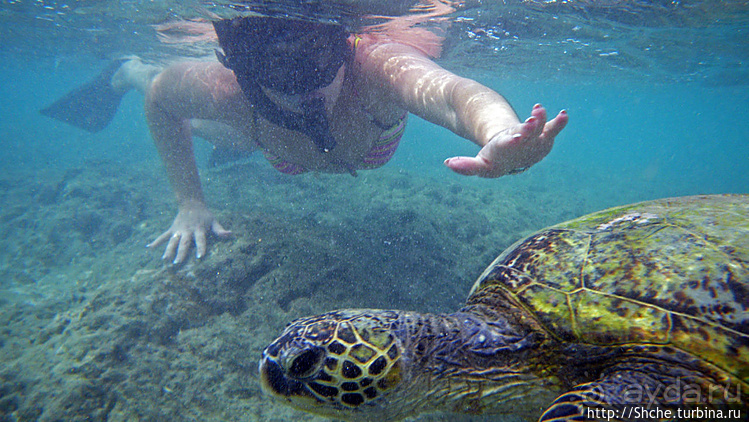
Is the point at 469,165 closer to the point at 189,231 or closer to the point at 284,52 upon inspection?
the point at 284,52

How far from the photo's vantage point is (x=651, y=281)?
4.59 ft

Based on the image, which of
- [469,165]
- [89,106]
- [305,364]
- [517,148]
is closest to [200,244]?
[305,364]

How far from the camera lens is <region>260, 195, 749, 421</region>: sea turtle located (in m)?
1.20

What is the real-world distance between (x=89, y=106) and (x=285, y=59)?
10630 mm

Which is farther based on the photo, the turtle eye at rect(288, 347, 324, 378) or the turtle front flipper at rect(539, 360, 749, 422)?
the turtle eye at rect(288, 347, 324, 378)

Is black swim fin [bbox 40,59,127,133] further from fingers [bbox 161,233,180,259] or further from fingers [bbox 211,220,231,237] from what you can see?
fingers [bbox 211,220,231,237]

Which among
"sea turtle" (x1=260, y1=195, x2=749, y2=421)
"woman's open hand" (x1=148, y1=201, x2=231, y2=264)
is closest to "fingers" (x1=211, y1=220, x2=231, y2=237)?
"woman's open hand" (x1=148, y1=201, x2=231, y2=264)

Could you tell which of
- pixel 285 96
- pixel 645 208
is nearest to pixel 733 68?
pixel 645 208

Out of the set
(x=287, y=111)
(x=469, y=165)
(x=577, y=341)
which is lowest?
(x=577, y=341)

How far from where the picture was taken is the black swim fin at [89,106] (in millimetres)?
8820

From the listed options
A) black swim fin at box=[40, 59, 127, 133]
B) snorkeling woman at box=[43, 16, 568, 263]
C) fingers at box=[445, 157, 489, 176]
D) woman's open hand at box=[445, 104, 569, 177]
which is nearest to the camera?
woman's open hand at box=[445, 104, 569, 177]

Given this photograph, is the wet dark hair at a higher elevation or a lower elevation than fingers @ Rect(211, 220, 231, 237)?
higher

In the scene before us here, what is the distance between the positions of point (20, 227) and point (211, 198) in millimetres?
5181

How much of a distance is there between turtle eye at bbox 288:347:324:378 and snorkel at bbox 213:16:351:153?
210 cm
